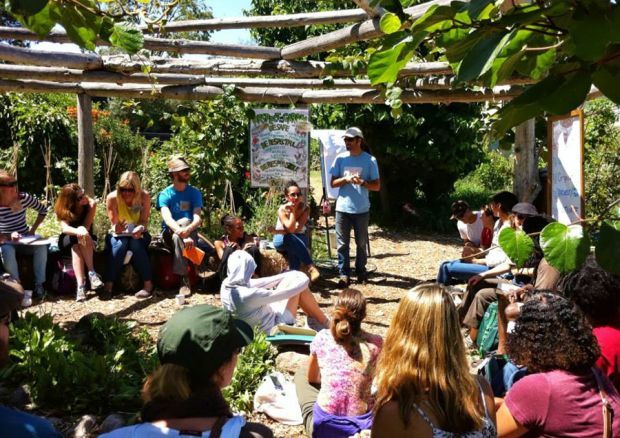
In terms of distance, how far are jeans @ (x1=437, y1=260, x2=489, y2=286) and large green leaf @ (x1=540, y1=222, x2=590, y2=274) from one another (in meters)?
4.82

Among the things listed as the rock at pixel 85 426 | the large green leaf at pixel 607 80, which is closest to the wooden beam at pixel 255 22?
the rock at pixel 85 426

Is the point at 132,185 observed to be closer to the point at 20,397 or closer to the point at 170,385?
the point at 20,397

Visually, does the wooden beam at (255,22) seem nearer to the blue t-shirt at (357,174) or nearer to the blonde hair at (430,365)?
the blue t-shirt at (357,174)

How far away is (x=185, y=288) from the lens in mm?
7039

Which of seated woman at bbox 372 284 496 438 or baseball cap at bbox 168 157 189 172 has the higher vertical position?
baseball cap at bbox 168 157 189 172

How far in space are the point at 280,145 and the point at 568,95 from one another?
7.23 m

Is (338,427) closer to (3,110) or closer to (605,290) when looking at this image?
(605,290)

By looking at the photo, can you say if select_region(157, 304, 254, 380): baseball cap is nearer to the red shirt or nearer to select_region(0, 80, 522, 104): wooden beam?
the red shirt

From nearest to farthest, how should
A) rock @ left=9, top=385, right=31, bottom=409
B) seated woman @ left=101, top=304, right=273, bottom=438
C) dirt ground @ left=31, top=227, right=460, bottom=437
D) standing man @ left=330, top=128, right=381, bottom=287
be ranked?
1. seated woman @ left=101, top=304, right=273, bottom=438
2. rock @ left=9, top=385, right=31, bottom=409
3. dirt ground @ left=31, top=227, right=460, bottom=437
4. standing man @ left=330, top=128, right=381, bottom=287

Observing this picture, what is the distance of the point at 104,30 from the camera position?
2029mm

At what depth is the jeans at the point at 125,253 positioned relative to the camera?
7.01 m

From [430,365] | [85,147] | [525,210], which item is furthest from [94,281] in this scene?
[430,365]

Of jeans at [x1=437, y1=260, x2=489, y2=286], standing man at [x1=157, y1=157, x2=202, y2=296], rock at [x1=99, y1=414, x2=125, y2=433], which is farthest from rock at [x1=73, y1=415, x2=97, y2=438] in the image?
jeans at [x1=437, y1=260, x2=489, y2=286]

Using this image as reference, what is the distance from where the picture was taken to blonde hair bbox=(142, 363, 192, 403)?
195cm
